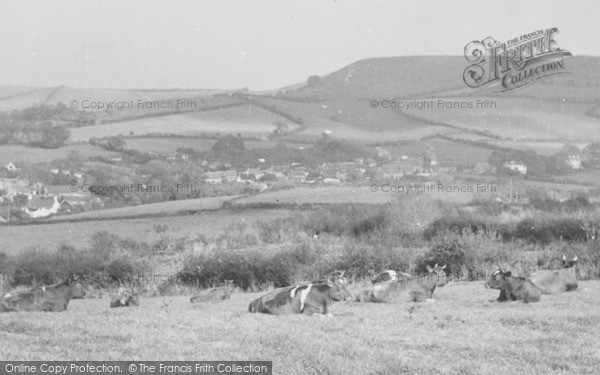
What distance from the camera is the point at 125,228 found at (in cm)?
5122

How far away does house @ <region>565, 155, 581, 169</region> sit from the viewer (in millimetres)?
60312

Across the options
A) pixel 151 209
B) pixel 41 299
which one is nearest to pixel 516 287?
A: pixel 41 299

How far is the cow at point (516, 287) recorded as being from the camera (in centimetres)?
1884

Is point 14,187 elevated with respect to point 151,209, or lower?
elevated

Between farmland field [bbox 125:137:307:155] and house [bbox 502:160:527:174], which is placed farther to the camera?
farmland field [bbox 125:137:307:155]

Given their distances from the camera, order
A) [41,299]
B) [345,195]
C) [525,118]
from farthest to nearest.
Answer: [525,118], [345,195], [41,299]

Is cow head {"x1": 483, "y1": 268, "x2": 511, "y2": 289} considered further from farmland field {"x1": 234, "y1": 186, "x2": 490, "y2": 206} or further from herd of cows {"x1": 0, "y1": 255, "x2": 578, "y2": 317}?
farmland field {"x1": 234, "y1": 186, "x2": 490, "y2": 206}

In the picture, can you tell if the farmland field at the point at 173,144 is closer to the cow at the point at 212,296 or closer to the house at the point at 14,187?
the house at the point at 14,187

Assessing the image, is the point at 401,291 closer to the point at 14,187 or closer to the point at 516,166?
the point at 516,166

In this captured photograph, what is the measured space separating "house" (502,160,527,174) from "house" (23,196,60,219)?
94.2ft

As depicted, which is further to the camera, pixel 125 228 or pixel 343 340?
pixel 125 228

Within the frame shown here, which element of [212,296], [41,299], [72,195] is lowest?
[72,195]

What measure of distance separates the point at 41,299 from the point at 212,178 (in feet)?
139

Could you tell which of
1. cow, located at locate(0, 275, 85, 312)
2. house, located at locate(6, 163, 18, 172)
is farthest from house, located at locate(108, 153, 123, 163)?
cow, located at locate(0, 275, 85, 312)
